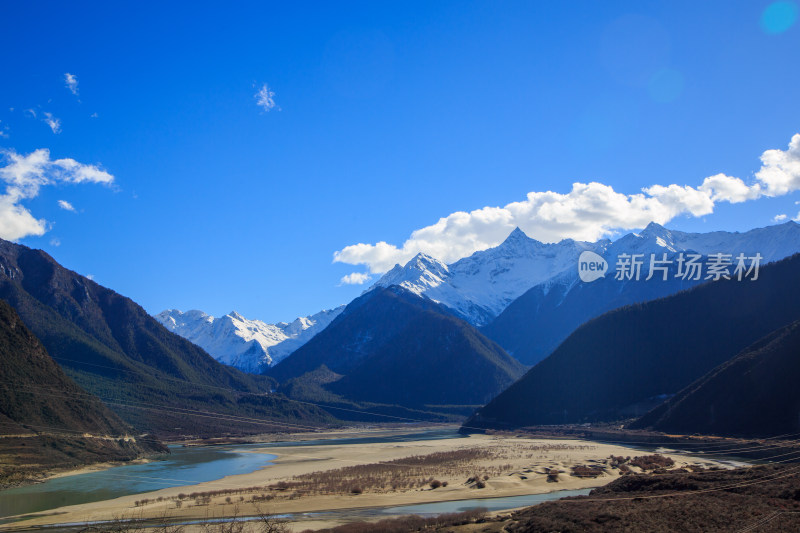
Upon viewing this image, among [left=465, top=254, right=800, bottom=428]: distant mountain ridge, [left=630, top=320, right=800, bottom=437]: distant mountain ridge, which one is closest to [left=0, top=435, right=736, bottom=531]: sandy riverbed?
[left=630, top=320, right=800, bottom=437]: distant mountain ridge

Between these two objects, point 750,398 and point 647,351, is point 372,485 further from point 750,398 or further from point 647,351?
point 647,351

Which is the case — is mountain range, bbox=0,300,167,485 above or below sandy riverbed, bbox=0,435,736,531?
above

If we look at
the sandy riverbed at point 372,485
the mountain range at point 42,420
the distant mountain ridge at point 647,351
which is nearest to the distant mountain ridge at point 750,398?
the sandy riverbed at point 372,485

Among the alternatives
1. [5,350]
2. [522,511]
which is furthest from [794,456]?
[5,350]

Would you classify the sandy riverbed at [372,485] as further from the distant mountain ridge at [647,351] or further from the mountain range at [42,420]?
the distant mountain ridge at [647,351]

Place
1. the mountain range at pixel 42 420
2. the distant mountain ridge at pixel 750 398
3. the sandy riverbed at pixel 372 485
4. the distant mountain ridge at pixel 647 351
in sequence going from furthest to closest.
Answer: the distant mountain ridge at pixel 647 351, the distant mountain ridge at pixel 750 398, the mountain range at pixel 42 420, the sandy riverbed at pixel 372 485

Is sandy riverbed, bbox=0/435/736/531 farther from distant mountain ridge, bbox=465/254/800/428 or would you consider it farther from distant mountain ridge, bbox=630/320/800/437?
distant mountain ridge, bbox=465/254/800/428

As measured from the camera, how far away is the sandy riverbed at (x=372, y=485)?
2328 inches

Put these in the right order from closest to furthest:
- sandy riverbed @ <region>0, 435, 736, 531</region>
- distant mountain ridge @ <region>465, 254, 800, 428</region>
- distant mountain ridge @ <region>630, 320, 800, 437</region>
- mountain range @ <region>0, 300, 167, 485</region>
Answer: sandy riverbed @ <region>0, 435, 736, 531</region> < mountain range @ <region>0, 300, 167, 485</region> < distant mountain ridge @ <region>630, 320, 800, 437</region> < distant mountain ridge @ <region>465, 254, 800, 428</region>

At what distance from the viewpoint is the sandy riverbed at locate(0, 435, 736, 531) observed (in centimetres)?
5912

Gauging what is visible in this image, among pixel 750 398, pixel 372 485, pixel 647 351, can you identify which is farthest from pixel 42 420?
pixel 647 351

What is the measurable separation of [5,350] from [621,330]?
538 feet

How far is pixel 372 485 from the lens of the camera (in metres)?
71.2

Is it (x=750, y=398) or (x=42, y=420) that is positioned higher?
(x=750, y=398)
